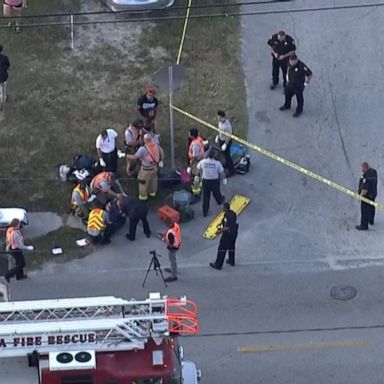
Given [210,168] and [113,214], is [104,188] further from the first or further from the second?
[210,168]

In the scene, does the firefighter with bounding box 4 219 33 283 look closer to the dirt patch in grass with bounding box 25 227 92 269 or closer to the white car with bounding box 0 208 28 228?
the dirt patch in grass with bounding box 25 227 92 269

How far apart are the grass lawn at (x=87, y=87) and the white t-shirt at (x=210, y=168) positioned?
1.71 meters

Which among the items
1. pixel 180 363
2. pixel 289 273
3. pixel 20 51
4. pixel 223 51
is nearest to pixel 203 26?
pixel 223 51

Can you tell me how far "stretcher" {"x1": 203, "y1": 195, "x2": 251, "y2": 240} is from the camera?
23.4 meters

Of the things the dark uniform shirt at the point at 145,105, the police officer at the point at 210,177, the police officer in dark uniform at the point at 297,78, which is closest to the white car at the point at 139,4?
the dark uniform shirt at the point at 145,105

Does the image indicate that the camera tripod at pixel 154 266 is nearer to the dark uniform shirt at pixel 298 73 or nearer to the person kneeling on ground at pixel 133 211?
the person kneeling on ground at pixel 133 211

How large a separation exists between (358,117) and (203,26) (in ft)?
14.3

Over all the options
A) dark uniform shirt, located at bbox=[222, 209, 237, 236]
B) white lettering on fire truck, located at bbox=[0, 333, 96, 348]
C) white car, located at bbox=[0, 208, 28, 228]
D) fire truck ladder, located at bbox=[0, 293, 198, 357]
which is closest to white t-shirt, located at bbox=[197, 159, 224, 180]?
dark uniform shirt, located at bbox=[222, 209, 237, 236]

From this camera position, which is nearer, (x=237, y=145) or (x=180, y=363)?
(x=180, y=363)

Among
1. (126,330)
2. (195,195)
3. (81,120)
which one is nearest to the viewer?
(126,330)

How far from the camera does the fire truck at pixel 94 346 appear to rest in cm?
1683

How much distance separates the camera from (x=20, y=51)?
28.0 m

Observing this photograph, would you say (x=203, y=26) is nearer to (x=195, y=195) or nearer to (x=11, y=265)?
(x=195, y=195)

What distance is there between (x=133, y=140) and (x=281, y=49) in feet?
12.2
